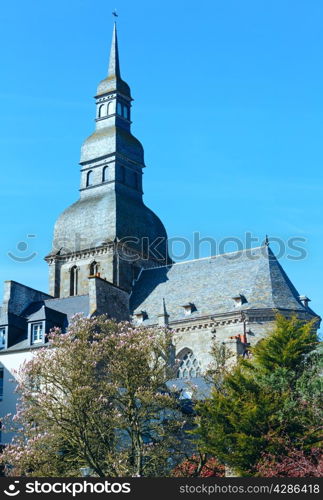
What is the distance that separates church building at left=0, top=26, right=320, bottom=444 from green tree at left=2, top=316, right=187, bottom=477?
10393 millimetres

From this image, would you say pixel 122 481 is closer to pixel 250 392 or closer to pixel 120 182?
pixel 250 392

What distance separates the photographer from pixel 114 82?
2352 inches

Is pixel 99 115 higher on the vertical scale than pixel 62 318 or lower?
higher

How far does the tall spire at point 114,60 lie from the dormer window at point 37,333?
27.5 meters

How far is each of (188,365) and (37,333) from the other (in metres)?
11.4

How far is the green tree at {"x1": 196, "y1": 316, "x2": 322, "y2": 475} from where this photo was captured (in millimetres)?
24391

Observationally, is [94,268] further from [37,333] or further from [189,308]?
[37,333]

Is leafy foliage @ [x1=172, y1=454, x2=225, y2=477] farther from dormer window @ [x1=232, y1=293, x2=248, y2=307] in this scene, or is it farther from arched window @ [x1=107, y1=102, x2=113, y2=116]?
arched window @ [x1=107, y1=102, x2=113, y2=116]

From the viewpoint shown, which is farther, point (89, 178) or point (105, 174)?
point (89, 178)

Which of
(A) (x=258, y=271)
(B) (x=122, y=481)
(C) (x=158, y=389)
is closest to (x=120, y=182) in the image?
(A) (x=258, y=271)

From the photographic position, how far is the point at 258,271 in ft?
158

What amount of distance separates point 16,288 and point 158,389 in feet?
59.4

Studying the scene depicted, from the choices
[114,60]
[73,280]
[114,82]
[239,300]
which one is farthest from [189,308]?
[114,60]

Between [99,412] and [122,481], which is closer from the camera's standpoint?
[122,481]
